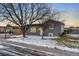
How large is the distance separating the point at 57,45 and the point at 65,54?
0.13 meters

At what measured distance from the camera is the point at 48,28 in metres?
2.29

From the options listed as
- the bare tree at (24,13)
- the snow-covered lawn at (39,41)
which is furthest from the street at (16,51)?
the bare tree at (24,13)


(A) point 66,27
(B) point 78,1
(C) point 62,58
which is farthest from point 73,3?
(C) point 62,58

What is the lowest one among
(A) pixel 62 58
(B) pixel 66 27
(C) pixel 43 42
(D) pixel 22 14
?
(A) pixel 62 58

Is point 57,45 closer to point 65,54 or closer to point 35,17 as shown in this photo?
point 65,54

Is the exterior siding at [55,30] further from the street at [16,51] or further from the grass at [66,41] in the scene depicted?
the street at [16,51]

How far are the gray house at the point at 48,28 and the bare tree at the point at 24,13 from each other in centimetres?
6

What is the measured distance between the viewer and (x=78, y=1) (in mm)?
2229

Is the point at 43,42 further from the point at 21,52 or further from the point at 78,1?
the point at 78,1

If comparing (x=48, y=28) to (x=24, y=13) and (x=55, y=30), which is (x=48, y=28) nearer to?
(x=55, y=30)

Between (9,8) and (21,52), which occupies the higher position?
(9,8)

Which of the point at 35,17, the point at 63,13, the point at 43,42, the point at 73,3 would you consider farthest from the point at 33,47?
the point at 73,3

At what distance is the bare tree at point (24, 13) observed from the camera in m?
2.28

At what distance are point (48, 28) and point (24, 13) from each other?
1.00 ft
